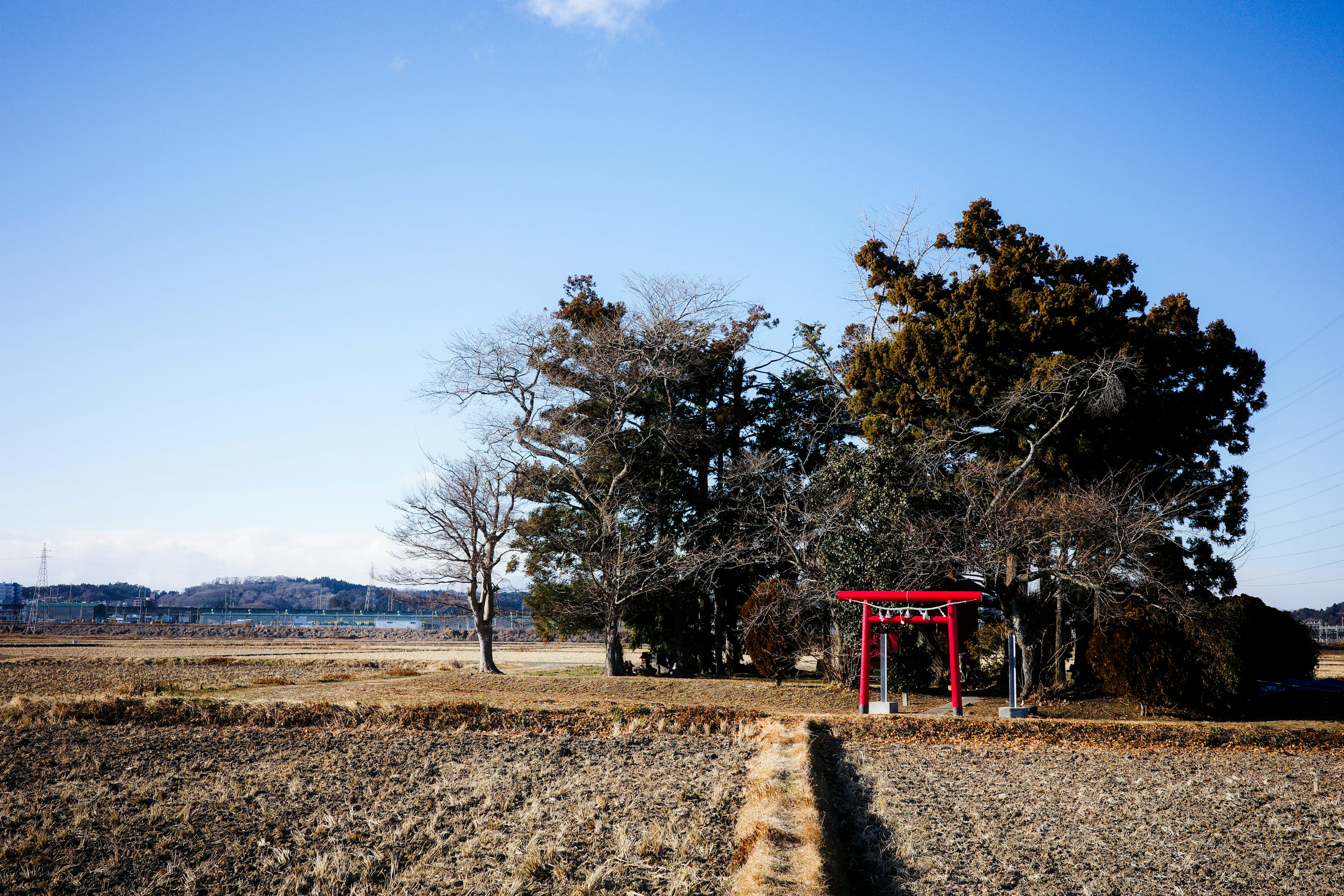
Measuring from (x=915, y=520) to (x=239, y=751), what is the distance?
48.9ft

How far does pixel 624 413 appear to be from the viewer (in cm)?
2838

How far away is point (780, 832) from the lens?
8.39 metres

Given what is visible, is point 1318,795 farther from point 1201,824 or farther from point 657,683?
point 657,683

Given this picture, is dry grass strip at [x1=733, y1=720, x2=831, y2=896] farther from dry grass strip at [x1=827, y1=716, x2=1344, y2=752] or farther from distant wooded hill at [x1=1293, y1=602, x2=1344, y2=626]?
distant wooded hill at [x1=1293, y1=602, x2=1344, y2=626]

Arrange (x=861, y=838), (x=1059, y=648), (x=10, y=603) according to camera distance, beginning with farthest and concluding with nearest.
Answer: (x=10, y=603), (x=1059, y=648), (x=861, y=838)

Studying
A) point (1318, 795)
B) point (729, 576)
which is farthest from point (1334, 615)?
point (1318, 795)

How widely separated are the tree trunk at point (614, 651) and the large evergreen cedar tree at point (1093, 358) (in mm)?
10592

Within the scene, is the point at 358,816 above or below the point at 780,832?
below

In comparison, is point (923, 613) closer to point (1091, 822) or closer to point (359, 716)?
point (1091, 822)

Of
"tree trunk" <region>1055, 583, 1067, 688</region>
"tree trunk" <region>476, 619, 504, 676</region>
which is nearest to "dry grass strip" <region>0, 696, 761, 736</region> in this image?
"tree trunk" <region>1055, 583, 1067, 688</region>

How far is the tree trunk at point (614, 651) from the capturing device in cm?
2698

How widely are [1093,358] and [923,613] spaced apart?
7.00 m

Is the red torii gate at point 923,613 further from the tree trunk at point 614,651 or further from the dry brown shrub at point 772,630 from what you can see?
the tree trunk at point 614,651

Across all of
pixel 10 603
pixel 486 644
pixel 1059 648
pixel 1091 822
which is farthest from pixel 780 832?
pixel 10 603
